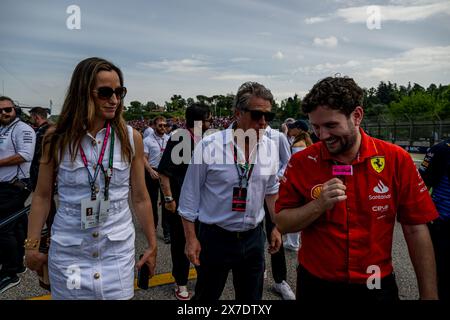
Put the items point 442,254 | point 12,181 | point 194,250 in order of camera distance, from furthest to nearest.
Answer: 1. point 12,181
2. point 194,250
3. point 442,254

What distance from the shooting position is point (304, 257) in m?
1.90

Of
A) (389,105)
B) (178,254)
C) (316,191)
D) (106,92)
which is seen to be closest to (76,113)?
(106,92)

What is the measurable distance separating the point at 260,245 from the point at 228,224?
1.05ft

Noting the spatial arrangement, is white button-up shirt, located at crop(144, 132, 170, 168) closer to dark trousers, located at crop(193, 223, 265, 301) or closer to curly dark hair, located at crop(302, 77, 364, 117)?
dark trousers, located at crop(193, 223, 265, 301)

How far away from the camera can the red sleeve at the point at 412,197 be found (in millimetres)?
1685

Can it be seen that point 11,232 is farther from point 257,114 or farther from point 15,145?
point 257,114

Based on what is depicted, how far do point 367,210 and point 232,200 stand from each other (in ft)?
3.23

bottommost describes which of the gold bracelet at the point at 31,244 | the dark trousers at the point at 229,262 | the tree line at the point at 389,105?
the dark trousers at the point at 229,262

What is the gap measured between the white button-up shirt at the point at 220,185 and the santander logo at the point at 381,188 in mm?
957

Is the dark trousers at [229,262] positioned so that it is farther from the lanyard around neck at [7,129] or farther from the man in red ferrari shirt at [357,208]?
the lanyard around neck at [7,129]

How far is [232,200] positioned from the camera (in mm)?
2412

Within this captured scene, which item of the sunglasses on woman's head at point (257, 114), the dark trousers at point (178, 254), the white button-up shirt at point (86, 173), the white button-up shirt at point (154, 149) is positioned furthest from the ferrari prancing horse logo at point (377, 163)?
the white button-up shirt at point (154, 149)
